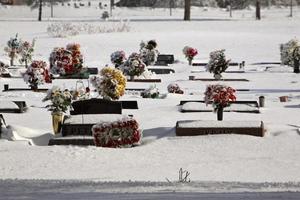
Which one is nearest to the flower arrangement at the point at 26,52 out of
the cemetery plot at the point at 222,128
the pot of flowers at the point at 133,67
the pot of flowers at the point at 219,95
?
the pot of flowers at the point at 133,67

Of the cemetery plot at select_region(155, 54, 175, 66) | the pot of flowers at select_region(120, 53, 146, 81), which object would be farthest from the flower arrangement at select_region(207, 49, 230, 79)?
the cemetery plot at select_region(155, 54, 175, 66)

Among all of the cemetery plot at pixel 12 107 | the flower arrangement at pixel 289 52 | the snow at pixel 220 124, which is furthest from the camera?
the flower arrangement at pixel 289 52

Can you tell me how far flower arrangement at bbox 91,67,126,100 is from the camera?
1927 cm

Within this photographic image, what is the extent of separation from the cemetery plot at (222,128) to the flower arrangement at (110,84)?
398 centimetres

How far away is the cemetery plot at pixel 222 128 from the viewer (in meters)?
15.5

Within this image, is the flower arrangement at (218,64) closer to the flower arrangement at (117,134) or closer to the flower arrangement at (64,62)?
the flower arrangement at (64,62)

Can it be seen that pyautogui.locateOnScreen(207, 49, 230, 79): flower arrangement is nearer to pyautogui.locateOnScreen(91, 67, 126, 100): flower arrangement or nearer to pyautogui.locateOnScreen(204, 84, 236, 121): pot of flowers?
pyautogui.locateOnScreen(91, 67, 126, 100): flower arrangement

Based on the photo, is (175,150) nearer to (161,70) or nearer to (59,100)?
(59,100)

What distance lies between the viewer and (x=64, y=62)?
28516 millimetres

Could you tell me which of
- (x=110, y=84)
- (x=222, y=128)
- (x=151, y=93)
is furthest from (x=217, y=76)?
(x=222, y=128)

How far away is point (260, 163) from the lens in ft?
43.4

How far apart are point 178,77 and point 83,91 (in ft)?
38.0

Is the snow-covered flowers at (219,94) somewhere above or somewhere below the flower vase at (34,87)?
above

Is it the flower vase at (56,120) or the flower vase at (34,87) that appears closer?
the flower vase at (56,120)
